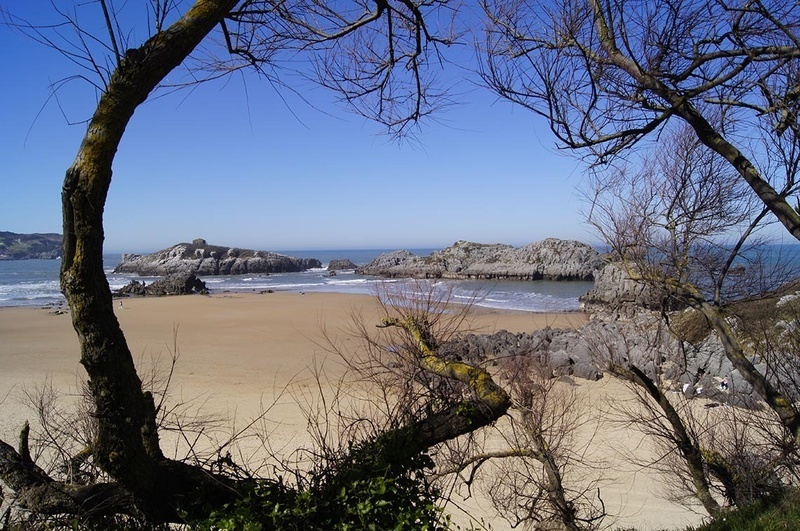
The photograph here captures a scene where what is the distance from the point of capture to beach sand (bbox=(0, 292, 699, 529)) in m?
9.48

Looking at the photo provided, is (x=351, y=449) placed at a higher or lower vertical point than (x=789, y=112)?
lower

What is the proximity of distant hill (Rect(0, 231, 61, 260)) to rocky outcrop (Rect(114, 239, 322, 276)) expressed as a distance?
4782cm

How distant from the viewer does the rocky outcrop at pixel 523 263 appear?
54.2 metres

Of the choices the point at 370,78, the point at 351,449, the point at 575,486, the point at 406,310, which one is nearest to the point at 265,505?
the point at 351,449

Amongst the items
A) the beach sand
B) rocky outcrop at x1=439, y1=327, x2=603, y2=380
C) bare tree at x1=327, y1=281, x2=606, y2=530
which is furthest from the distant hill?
bare tree at x1=327, y1=281, x2=606, y2=530

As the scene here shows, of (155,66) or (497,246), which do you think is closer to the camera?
(155,66)

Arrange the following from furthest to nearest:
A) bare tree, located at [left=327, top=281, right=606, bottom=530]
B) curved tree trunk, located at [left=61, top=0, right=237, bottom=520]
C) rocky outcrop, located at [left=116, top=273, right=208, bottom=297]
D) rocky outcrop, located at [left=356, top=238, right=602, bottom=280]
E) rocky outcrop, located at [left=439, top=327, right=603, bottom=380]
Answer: rocky outcrop, located at [left=356, top=238, right=602, bottom=280]
rocky outcrop, located at [left=116, top=273, right=208, bottom=297]
rocky outcrop, located at [left=439, top=327, right=603, bottom=380]
bare tree, located at [left=327, top=281, right=606, bottom=530]
curved tree trunk, located at [left=61, top=0, right=237, bottom=520]

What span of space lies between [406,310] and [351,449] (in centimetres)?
137

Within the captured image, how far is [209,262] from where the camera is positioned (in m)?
78.4

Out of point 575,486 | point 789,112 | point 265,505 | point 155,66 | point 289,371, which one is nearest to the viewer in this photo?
point 155,66

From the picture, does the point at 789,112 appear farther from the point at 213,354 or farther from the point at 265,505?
the point at 213,354

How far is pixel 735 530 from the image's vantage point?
4.80 metres

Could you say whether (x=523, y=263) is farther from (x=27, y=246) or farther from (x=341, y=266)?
(x=27, y=246)

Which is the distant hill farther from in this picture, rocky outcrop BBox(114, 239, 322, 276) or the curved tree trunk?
the curved tree trunk
